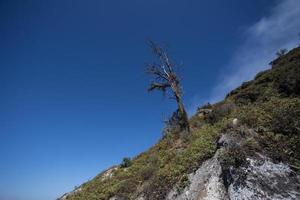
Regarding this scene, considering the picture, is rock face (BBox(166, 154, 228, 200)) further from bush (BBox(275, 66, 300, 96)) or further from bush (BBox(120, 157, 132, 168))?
bush (BBox(120, 157, 132, 168))

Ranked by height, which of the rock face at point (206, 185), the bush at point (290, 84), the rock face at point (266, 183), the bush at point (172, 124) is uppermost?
the bush at point (172, 124)

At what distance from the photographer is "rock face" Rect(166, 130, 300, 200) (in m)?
8.13

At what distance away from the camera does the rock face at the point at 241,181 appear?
8133 mm

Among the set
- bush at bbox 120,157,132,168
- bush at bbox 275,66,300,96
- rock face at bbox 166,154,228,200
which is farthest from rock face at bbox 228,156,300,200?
bush at bbox 120,157,132,168

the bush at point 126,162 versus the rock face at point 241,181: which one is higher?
the bush at point 126,162

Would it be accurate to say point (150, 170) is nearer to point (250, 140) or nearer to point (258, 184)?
point (250, 140)

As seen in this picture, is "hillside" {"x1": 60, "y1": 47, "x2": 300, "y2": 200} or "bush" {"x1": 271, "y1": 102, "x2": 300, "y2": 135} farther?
"bush" {"x1": 271, "y1": 102, "x2": 300, "y2": 135}

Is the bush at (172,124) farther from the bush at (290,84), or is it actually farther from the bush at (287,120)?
the bush at (287,120)

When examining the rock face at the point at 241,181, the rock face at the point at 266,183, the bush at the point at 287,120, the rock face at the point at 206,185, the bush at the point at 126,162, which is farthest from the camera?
the bush at the point at 126,162

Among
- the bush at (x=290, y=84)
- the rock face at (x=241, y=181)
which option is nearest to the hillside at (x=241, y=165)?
the rock face at (x=241, y=181)

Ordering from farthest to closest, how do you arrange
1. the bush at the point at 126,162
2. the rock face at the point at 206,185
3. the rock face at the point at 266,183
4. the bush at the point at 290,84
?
1. the bush at the point at 126,162
2. the bush at the point at 290,84
3. the rock face at the point at 206,185
4. the rock face at the point at 266,183

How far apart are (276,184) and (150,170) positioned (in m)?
8.52

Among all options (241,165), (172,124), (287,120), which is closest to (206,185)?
(241,165)

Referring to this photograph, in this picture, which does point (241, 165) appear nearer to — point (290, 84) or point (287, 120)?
point (287, 120)
